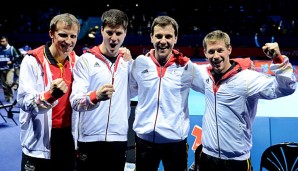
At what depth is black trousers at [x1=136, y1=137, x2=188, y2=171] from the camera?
3.24 m

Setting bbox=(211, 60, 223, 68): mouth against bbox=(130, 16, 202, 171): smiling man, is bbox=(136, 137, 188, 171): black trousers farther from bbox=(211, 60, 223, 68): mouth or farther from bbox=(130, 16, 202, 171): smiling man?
bbox=(211, 60, 223, 68): mouth

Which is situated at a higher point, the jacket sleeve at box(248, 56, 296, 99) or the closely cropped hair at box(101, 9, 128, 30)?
the closely cropped hair at box(101, 9, 128, 30)

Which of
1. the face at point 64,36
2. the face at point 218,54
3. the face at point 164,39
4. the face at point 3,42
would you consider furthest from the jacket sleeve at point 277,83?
the face at point 3,42

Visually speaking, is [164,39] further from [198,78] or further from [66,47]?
[66,47]

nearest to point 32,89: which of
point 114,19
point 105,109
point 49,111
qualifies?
point 49,111

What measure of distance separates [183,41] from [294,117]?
12674 millimetres

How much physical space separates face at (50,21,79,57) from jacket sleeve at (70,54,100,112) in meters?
0.17

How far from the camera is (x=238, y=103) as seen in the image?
3.13 metres

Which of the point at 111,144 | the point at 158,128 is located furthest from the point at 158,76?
the point at 111,144

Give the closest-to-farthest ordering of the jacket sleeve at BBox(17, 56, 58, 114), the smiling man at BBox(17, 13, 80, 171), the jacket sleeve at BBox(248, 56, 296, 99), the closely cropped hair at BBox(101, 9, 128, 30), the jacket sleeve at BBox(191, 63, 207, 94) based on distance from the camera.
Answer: the jacket sleeve at BBox(17, 56, 58, 114)
the jacket sleeve at BBox(248, 56, 296, 99)
the smiling man at BBox(17, 13, 80, 171)
the closely cropped hair at BBox(101, 9, 128, 30)
the jacket sleeve at BBox(191, 63, 207, 94)

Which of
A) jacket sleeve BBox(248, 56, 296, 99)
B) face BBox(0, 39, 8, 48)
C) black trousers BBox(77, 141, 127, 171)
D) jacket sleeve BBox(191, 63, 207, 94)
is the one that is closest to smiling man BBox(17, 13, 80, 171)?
black trousers BBox(77, 141, 127, 171)

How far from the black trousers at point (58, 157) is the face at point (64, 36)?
74 centimetres

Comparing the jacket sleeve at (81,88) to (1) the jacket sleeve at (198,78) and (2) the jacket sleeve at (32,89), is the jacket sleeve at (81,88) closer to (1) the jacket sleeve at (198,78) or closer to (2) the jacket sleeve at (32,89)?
(2) the jacket sleeve at (32,89)

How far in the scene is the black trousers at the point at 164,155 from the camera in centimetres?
324
